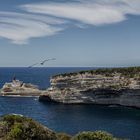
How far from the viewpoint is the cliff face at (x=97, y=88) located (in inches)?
4557

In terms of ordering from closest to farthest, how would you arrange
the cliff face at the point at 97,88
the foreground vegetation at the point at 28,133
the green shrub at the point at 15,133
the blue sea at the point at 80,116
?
the green shrub at the point at 15,133 → the foreground vegetation at the point at 28,133 → the blue sea at the point at 80,116 → the cliff face at the point at 97,88

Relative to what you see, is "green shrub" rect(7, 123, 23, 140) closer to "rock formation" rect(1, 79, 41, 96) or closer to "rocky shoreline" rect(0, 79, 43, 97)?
"rocky shoreline" rect(0, 79, 43, 97)

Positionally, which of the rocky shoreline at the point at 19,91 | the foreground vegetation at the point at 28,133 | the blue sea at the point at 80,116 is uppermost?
the foreground vegetation at the point at 28,133

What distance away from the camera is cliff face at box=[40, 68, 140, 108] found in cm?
11575

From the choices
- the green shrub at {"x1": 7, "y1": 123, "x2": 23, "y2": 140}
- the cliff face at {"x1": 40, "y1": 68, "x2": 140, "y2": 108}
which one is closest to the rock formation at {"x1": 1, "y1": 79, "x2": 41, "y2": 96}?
the cliff face at {"x1": 40, "y1": 68, "x2": 140, "y2": 108}

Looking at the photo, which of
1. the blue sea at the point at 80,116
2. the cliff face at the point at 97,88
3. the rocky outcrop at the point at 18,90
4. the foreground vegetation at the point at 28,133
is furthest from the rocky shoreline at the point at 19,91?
the foreground vegetation at the point at 28,133

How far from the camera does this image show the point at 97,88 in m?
120

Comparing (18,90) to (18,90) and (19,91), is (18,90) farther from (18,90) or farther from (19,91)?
(19,91)

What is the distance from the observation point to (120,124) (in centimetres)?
8962

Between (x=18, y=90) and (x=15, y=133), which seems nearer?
(x=15, y=133)

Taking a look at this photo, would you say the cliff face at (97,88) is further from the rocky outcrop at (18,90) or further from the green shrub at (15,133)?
the green shrub at (15,133)

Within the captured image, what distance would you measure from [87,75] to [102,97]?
27.2 ft

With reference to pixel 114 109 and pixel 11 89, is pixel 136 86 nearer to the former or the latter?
pixel 114 109

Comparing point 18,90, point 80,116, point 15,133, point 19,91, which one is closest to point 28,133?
point 15,133
